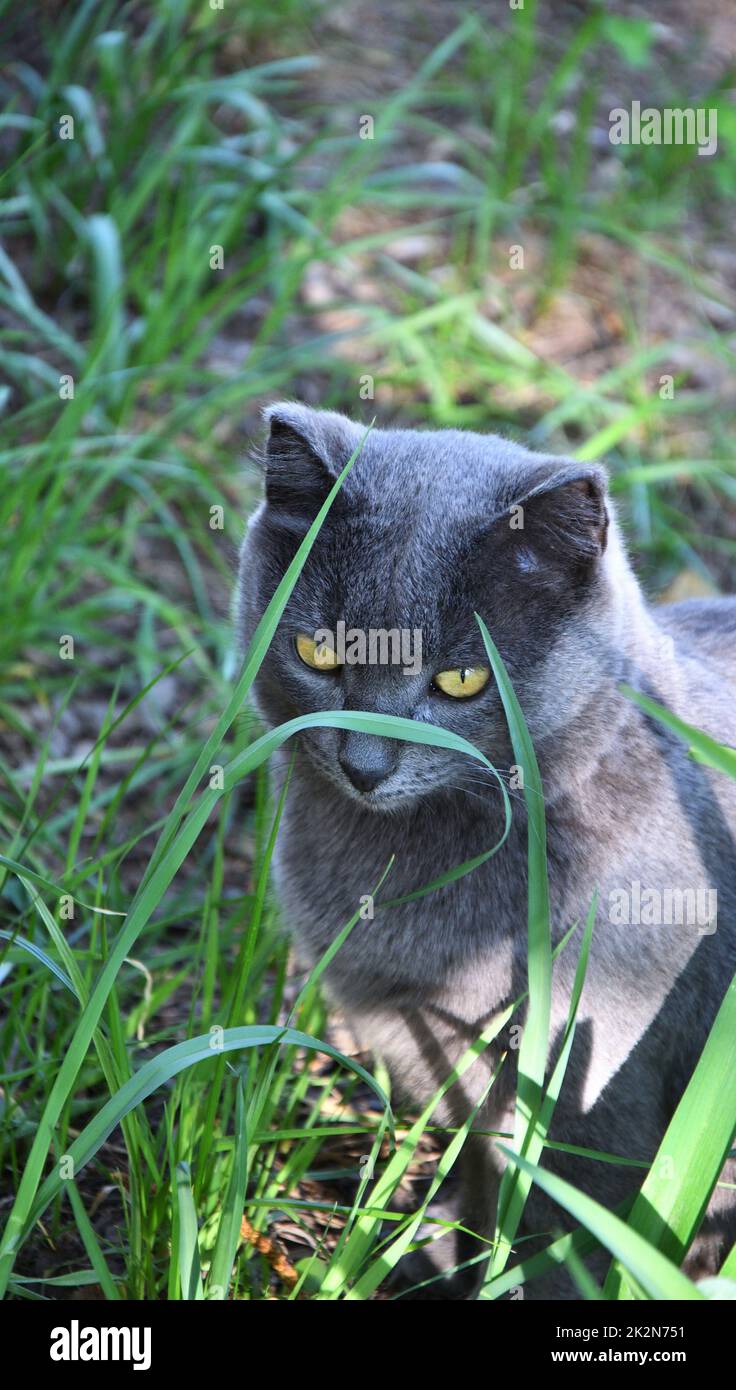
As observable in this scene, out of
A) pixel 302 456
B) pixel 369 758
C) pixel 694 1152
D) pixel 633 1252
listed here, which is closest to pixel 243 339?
pixel 302 456

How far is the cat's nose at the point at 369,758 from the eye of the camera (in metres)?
1.71

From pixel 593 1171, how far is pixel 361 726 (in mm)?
780

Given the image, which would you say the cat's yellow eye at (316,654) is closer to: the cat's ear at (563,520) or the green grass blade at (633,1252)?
the cat's ear at (563,520)

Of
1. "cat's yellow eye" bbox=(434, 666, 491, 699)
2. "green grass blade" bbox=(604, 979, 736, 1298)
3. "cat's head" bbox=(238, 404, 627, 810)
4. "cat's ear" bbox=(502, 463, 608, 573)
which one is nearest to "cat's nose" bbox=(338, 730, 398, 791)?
"cat's head" bbox=(238, 404, 627, 810)

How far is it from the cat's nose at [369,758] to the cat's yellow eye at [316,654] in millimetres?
112

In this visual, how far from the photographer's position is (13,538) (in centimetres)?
296

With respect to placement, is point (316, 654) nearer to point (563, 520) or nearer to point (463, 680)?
point (463, 680)

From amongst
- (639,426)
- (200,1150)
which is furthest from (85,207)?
(200,1150)

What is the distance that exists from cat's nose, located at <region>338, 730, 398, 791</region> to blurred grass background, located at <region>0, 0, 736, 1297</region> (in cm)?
40

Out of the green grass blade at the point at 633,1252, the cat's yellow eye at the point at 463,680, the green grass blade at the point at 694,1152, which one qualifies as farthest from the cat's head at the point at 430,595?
the green grass blade at the point at 633,1252

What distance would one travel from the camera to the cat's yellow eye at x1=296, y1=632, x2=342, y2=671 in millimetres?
1790

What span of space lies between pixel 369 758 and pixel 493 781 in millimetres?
212

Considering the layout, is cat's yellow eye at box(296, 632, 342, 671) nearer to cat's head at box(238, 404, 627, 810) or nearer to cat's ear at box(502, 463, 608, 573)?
cat's head at box(238, 404, 627, 810)

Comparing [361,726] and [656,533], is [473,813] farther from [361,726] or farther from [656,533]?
[656,533]
